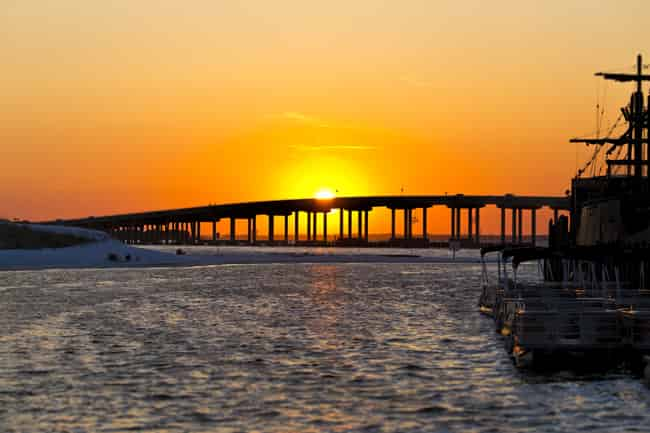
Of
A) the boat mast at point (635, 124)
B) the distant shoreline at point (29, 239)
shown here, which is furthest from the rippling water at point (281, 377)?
the distant shoreline at point (29, 239)

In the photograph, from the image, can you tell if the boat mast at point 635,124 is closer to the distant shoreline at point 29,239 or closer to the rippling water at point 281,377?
the rippling water at point 281,377

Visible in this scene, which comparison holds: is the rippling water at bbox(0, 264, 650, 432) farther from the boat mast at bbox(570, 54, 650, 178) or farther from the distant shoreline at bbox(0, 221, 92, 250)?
the distant shoreline at bbox(0, 221, 92, 250)

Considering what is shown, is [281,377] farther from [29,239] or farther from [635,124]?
[29,239]

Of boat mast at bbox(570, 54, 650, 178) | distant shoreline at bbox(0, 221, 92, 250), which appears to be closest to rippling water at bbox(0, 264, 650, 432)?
boat mast at bbox(570, 54, 650, 178)

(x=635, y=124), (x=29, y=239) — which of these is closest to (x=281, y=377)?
(x=635, y=124)

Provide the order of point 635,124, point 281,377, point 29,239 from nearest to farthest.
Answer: point 281,377 < point 635,124 < point 29,239

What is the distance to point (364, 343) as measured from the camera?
34.8m

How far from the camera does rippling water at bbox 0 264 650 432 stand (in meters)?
20.5

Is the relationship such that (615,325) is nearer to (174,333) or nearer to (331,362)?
(331,362)

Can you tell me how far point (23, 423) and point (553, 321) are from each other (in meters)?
15.4

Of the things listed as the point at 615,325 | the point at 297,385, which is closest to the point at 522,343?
the point at 615,325

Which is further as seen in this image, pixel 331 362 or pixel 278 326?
pixel 278 326

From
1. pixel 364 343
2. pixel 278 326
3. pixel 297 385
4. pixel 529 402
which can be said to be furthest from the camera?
pixel 278 326

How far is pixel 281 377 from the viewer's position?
86.1 feet
